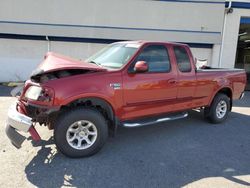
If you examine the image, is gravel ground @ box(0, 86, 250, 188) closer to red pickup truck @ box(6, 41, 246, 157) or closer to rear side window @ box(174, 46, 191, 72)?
red pickup truck @ box(6, 41, 246, 157)

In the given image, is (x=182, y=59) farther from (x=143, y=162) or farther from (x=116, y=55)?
(x=143, y=162)

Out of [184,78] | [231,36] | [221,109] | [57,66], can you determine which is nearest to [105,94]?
[57,66]

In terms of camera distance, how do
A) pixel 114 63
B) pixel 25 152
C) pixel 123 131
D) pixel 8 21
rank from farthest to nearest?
pixel 8 21 < pixel 123 131 < pixel 114 63 < pixel 25 152

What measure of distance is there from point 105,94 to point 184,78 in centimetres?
198

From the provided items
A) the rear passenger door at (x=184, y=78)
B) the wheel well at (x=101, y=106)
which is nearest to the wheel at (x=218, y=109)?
the rear passenger door at (x=184, y=78)

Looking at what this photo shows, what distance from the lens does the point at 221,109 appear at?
6758 millimetres

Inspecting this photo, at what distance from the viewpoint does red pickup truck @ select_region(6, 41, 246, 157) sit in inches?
165

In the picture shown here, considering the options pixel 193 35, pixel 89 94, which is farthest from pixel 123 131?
pixel 193 35

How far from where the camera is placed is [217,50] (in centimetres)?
1231

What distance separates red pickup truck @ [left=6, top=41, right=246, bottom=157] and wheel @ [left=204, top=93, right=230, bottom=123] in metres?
0.54

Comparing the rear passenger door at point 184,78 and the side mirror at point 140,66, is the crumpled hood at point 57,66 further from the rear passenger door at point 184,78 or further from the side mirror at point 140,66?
the rear passenger door at point 184,78

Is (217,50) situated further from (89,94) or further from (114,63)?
(89,94)

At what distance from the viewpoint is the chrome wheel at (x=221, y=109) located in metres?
6.67

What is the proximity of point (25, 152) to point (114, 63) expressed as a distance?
7.35 feet
